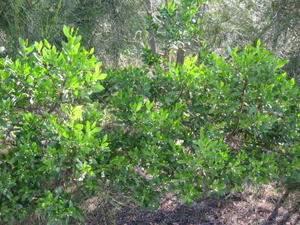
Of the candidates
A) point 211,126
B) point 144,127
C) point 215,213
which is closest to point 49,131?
point 144,127

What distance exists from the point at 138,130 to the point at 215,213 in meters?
1.97

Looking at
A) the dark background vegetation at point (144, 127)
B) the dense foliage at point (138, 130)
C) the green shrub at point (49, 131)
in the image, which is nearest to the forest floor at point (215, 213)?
the dark background vegetation at point (144, 127)

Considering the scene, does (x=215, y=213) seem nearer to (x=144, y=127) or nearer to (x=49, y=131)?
(x=144, y=127)

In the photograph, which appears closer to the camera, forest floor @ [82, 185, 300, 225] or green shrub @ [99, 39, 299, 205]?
green shrub @ [99, 39, 299, 205]

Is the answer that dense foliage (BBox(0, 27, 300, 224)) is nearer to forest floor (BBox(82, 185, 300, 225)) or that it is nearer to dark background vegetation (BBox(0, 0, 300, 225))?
dark background vegetation (BBox(0, 0, 300, 225))

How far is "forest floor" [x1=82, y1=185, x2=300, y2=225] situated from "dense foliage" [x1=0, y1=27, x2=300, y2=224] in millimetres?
1128

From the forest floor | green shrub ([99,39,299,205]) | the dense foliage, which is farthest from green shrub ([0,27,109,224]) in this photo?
the forest floor

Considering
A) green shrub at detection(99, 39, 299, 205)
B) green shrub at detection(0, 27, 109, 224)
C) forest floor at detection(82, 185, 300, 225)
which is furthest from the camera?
forest floor at detection(82, 185, 300, 225)

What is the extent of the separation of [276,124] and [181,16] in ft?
3.86

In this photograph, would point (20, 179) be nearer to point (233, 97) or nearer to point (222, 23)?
point (233, 97)

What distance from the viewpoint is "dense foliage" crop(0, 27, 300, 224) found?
2.12 metres

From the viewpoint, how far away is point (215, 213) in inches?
154

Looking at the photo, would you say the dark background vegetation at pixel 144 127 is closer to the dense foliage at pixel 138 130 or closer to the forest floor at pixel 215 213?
the dense foliage at pixel 138 130

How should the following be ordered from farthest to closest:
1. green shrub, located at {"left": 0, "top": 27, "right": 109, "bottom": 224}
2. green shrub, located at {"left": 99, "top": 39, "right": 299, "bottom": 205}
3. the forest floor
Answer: the forest floor < green shrub, located at {"left": 99, "top": 39, "right": 299, "bottom": 205} < green shrub, located at {"left": 0, "top": 27, "right": 109, "bottom": 224}
